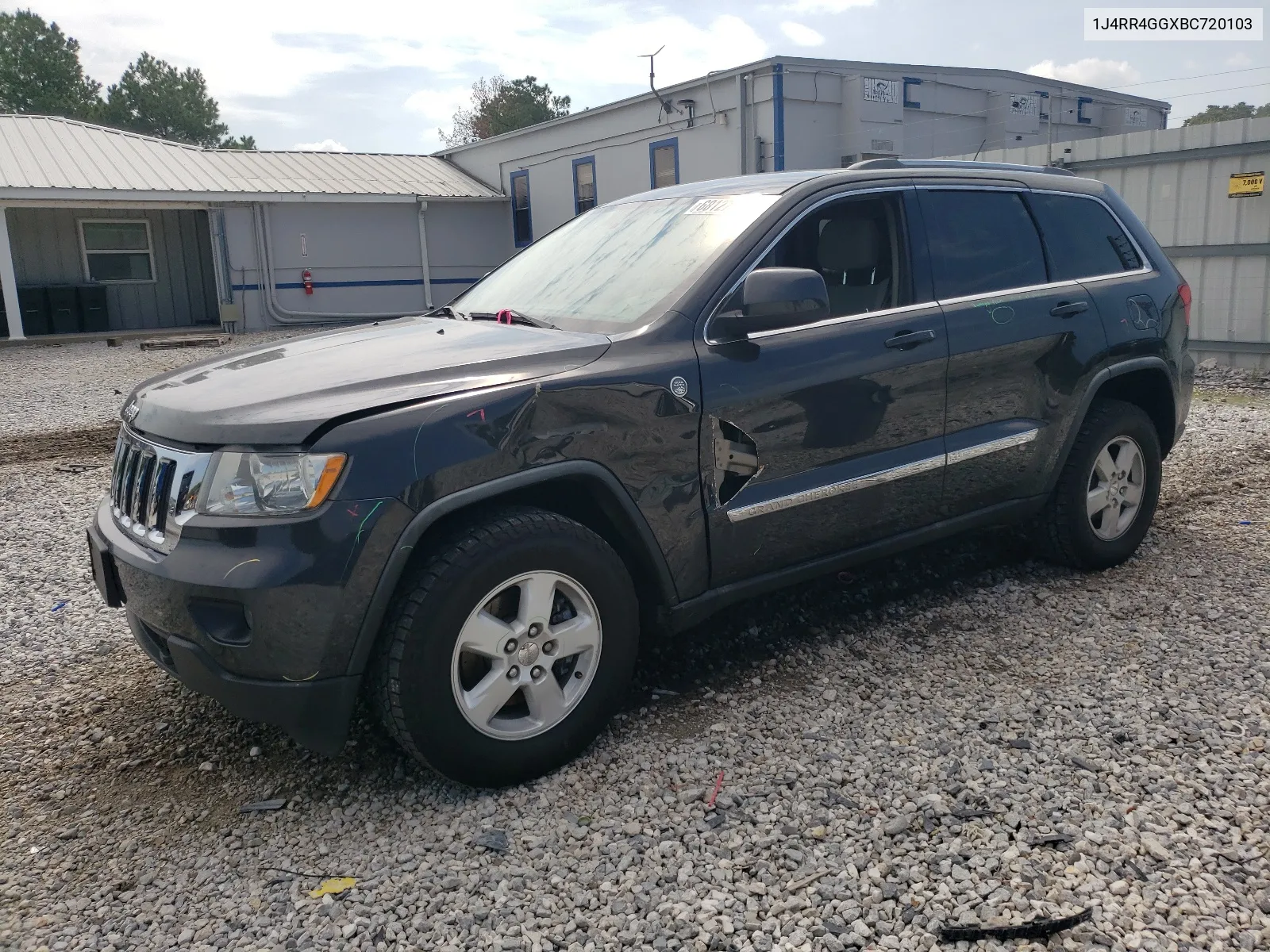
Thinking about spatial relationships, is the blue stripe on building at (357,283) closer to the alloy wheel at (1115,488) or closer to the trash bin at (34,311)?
the trash bin at (34,311)

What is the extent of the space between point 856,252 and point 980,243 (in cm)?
64

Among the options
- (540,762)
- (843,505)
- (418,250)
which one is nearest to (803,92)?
(418,250)

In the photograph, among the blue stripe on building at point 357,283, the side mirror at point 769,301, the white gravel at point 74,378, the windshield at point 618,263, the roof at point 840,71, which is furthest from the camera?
the blue stripe on building at point 357,283

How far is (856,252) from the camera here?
154 inches

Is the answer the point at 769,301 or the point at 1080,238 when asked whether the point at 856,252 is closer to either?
the point at 769,301

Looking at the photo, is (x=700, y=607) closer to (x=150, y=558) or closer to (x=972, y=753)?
(x=972, y=753)

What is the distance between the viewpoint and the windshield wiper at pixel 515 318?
11.6ft

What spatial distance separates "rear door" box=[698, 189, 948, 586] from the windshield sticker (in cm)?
28

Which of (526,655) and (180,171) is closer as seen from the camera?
(526,655)

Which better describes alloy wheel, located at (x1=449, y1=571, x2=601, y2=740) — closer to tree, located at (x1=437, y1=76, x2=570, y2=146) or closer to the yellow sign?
the yellow sign

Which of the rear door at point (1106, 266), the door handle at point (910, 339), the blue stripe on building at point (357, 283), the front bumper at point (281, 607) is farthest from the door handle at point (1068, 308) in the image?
the blue stripe on building at point (357, 283)

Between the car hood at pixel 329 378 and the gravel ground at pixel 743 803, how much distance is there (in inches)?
44.6

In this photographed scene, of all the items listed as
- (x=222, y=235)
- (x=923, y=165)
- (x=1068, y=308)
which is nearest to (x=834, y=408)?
(x=923, y=165)

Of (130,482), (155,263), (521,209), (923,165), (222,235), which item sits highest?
(521,209)
